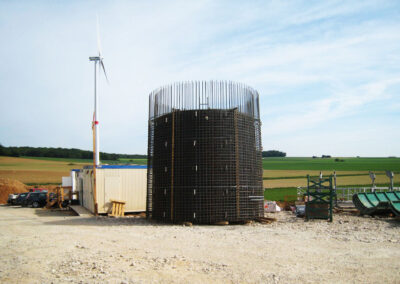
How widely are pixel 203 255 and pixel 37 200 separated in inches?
1215

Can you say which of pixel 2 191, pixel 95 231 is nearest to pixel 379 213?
pixel 95 231

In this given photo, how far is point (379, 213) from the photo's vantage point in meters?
20.1

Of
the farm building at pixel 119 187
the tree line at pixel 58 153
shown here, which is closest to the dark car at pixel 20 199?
the farm building at pixel 119 187

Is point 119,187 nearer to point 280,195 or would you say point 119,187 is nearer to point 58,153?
point 280,195

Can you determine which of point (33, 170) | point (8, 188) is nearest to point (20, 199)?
point (8, 188)

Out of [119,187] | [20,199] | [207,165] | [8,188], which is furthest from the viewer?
[8,188]

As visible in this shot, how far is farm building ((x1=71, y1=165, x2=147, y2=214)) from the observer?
24219mm

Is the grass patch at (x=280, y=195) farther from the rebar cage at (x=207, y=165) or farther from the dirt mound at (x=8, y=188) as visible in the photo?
the dirt mound at (x=8, y=188)

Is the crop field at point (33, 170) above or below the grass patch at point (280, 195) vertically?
above

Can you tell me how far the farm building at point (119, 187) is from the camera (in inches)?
953

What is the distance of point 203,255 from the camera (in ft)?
32.6

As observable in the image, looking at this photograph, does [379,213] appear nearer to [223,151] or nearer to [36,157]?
[223,151]

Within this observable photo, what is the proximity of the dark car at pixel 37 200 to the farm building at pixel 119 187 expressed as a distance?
11.7m

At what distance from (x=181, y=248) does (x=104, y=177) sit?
48.2 feet
